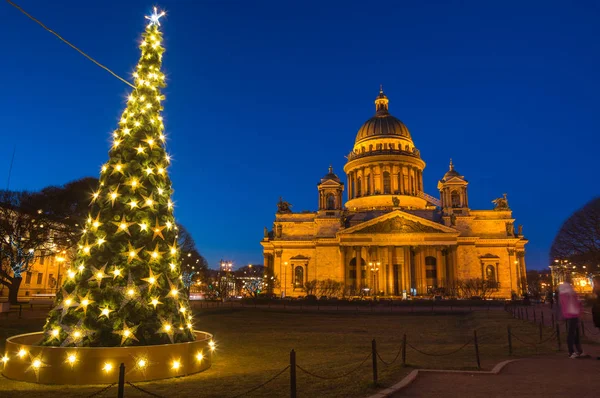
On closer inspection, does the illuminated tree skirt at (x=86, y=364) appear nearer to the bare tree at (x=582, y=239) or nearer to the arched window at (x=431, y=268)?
the bare tree at (x=582, y=239)

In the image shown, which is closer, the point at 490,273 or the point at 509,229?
the point at 490,273

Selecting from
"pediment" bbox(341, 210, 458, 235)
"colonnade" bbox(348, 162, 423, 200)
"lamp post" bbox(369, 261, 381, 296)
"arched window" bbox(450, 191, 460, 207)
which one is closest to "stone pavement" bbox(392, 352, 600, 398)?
"lamp post" bbox(369, 261, 381, 296)

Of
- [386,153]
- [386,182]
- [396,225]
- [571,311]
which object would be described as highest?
[386,153]

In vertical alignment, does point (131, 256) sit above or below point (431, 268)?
below

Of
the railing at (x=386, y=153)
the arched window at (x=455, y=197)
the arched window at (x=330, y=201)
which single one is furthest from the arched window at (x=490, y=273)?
the arched window at (x=330, y=201)

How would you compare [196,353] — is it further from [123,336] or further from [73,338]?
[73,338]

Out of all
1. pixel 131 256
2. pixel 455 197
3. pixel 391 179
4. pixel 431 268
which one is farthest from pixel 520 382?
pixel 391 179

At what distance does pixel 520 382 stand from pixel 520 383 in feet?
0.46

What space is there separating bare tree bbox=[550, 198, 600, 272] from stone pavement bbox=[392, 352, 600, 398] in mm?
51683

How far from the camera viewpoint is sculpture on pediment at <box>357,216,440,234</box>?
70125 millimetres

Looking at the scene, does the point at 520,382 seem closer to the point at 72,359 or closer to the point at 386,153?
the point at 72,359

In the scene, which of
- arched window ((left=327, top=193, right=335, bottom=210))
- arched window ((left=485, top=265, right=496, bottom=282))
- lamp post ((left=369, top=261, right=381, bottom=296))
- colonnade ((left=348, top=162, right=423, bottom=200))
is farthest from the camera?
colonnade ((left=348, top=162, right=423, bottom=200))

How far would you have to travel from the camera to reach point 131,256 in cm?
1230

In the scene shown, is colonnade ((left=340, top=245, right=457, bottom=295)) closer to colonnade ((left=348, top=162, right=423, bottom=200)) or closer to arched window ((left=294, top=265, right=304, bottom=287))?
arched window ((left=294, top=265, right=304, bottom=287))
